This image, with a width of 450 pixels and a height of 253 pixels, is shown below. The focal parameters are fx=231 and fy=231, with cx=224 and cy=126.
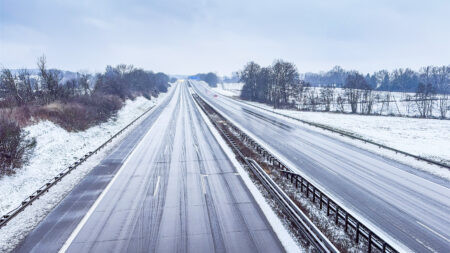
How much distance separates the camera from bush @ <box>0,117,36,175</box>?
51.6ft

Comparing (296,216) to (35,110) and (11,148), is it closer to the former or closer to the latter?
(11,148)

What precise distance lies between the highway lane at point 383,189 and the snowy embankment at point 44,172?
52.9 feet

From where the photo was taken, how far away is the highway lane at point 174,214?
9336 mm

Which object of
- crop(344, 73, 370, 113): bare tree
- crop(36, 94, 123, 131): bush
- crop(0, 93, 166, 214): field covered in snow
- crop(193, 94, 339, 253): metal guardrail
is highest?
crop(344, 73, 370, 113): bare tree

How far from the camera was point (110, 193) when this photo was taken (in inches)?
546

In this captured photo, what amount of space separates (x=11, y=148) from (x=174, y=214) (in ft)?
46.1

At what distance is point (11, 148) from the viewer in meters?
16.6

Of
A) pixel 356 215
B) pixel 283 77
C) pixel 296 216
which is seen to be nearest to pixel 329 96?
pixel 283 77

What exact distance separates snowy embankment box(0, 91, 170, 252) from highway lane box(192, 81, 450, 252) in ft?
52.9

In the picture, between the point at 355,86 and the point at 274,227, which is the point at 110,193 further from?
the point at 355,86

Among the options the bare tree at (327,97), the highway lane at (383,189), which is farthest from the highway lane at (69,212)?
the bare tree at (327,97)

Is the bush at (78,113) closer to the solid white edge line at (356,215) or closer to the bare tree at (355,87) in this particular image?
the solid white edge line at (356,215)

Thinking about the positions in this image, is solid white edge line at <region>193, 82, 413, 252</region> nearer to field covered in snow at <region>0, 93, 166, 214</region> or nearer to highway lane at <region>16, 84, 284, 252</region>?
highway lane at <region>16, 84, 284, 252</region>

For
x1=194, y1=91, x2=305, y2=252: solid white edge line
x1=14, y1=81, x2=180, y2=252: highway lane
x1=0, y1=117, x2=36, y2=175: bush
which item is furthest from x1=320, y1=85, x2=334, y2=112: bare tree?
x1=0, y1=117, x2=36, y2=175: bush
